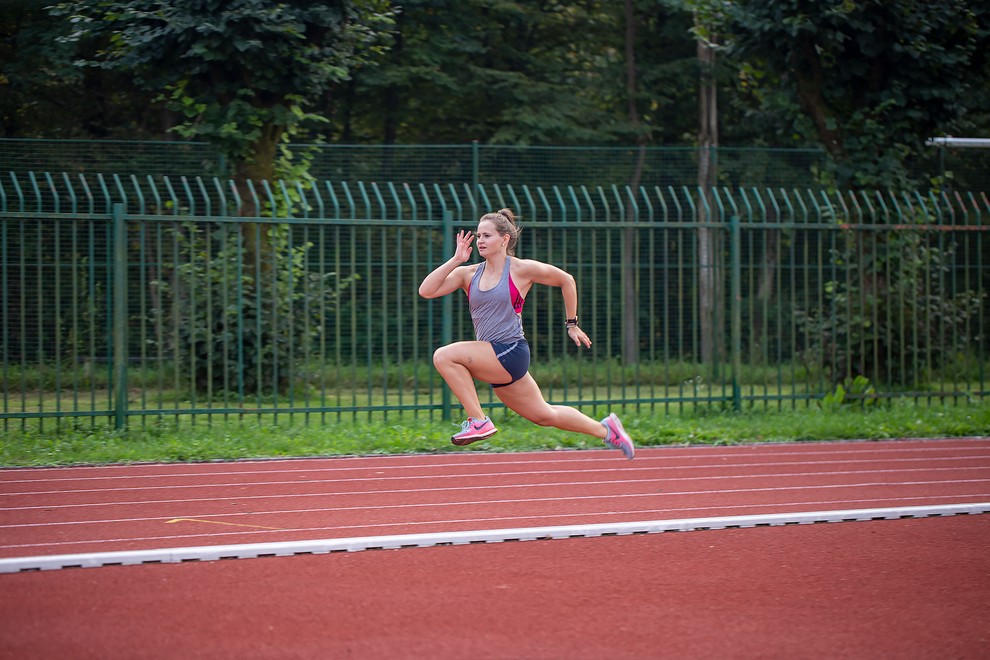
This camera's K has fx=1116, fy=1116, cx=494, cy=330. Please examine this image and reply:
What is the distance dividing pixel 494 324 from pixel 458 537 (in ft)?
5.01

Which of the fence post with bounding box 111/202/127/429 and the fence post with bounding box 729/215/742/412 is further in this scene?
the fence post with bounding box 729/215/742/412

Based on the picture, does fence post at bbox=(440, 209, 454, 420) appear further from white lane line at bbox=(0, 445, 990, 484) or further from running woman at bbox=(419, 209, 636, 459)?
running woman at bbox=(419, 209, 636, 459)

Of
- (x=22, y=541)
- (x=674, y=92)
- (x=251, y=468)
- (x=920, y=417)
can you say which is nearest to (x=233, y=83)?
(x=251, y=468)

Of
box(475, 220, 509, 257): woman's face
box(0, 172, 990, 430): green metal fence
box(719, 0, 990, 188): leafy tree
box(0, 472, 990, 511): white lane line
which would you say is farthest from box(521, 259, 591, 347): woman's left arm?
box(719, 0, 990, 188): leafy tree

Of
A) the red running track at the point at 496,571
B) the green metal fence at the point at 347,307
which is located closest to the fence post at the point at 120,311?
the green metal fence at the point at 347,307

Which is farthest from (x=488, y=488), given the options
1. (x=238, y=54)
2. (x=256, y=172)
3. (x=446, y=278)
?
(x=256, y=172)

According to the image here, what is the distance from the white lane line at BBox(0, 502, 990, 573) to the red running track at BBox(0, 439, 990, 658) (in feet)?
0.37

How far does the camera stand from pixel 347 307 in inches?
703

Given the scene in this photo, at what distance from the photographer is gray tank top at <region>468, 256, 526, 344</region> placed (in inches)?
293

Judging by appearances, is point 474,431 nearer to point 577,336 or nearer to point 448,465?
point 577,336

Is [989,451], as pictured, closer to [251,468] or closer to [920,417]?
[920,417]

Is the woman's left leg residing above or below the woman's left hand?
below

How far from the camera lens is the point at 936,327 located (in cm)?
1540

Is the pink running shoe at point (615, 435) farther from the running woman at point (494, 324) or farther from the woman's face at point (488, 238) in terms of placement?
the woman's face at point (488, 238)
